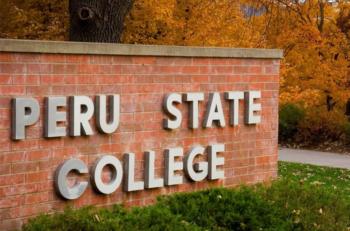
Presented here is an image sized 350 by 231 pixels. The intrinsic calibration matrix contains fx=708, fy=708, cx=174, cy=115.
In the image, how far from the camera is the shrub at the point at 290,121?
914 inches

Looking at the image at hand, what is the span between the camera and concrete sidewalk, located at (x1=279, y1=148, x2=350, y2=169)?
17.2 meters

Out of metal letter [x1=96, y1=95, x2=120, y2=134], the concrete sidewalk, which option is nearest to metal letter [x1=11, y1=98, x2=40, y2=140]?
metal letter [x1=96, y1=95, x2=120, y2=134]

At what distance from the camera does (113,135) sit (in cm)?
704

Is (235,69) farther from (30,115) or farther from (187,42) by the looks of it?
(187,42)

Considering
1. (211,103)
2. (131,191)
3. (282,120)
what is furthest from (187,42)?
(131,191)

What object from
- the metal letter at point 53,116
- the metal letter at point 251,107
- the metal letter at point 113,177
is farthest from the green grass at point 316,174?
the metal letter at point 53,116

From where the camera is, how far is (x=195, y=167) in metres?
8.01

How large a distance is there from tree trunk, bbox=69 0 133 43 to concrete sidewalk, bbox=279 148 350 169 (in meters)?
8.82

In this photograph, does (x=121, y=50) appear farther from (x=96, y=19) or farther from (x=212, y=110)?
(x=96, y=19)

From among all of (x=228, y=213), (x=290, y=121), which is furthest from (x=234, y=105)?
(x=290, y=121)

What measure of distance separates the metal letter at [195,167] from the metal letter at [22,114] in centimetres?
218

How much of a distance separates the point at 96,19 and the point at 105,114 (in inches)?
103

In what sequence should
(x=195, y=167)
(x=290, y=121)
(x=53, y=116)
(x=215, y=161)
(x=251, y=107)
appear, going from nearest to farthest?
1. (x=53, y=116)
2. (x=195, y=167)
3. (x=215, y=161)
4. (x=251, y=107)
5. (x=290, y=121)

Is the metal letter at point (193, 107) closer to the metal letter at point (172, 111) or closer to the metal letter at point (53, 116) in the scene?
the metal letter at point (172, 111)
